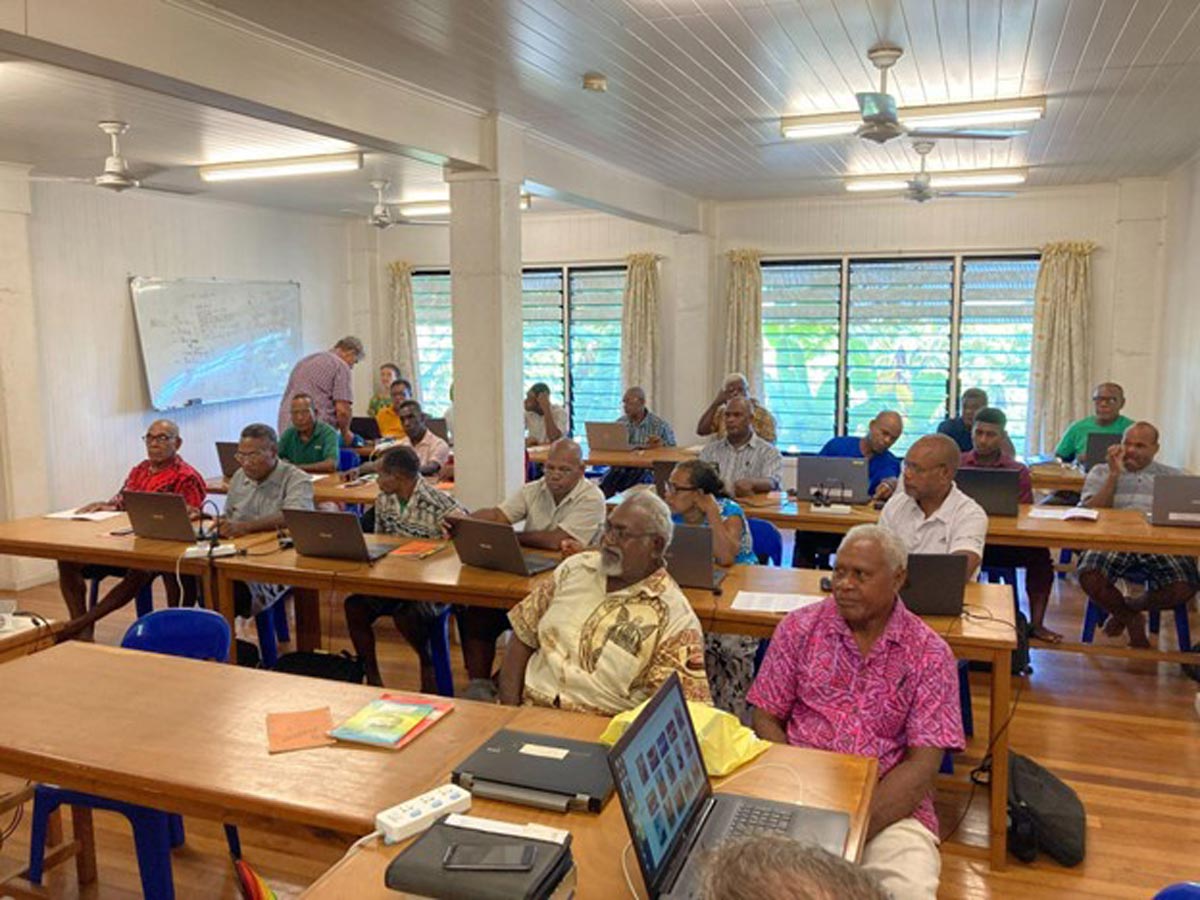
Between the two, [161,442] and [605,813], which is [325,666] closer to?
[161,442]

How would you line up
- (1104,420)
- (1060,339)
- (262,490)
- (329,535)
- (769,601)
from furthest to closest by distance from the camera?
(1060,339), (1104,420), (262,490), (329,535), (769,601)

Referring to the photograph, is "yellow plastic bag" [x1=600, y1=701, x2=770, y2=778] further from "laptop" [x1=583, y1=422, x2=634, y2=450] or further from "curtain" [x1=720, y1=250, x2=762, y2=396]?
"curtain" [x1=720, y1=250, x2=762, y2=396]

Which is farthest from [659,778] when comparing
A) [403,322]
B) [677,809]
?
[403,322]

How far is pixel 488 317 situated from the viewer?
18.0 ft

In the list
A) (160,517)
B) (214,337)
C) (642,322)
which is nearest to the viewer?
(160,517)

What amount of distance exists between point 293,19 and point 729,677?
3.03 meters

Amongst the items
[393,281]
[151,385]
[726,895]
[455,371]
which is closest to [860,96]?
[455,371]

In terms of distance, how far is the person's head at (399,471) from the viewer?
183 inches

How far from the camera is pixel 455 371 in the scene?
221 inches

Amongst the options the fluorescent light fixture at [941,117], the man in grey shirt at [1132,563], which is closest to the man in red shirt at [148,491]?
the fluorescent light fixture at [941,117]

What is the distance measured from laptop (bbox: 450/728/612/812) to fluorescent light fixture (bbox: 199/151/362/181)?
489 cm

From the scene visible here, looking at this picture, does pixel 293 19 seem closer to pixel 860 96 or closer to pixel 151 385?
pixel 860 96

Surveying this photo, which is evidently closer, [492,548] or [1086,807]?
[1086,807]

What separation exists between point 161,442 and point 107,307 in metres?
3.20
